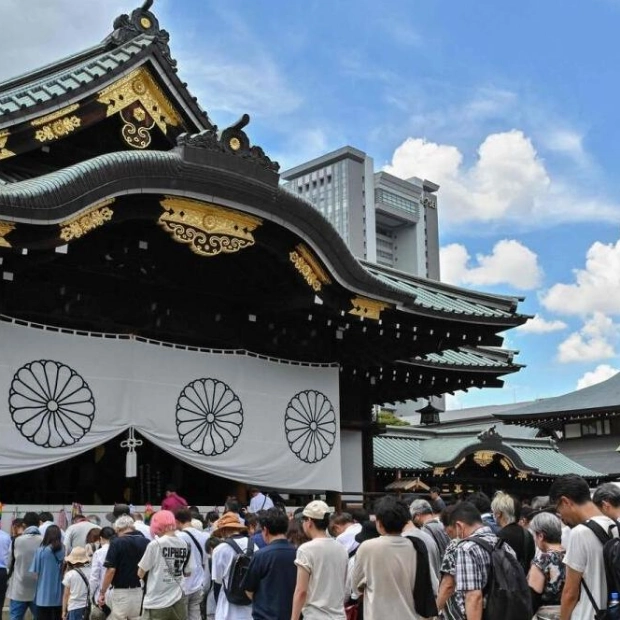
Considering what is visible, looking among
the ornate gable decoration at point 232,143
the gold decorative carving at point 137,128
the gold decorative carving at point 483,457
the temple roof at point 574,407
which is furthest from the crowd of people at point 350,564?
the temple roof at point 574,407

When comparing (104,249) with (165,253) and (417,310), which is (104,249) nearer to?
(165,253)

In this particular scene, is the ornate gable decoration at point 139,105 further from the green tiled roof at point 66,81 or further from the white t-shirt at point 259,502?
the white t-shirt at point 259,502

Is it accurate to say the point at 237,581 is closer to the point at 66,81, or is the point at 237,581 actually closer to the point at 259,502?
the point at 259,502

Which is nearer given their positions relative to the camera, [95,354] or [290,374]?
[95,354]

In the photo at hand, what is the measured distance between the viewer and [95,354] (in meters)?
10.7

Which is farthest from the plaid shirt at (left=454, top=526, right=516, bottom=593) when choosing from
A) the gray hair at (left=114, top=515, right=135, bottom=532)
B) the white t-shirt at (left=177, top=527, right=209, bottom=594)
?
the gray hair at (left=114, top=515, right=135, bottom=532)

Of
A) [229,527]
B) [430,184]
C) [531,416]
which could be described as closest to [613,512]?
[229,527]

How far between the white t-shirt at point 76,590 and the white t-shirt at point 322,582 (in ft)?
11.0

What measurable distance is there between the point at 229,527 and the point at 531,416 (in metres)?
26.3

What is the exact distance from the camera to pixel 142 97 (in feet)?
39.5

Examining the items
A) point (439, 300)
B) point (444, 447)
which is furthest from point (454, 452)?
point (439, 300)

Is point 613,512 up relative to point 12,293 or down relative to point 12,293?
down

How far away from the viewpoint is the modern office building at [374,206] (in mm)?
100125

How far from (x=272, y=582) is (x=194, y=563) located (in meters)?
1.52
